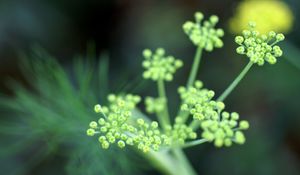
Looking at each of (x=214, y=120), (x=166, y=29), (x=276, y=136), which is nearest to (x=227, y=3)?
(x=166, y=29)

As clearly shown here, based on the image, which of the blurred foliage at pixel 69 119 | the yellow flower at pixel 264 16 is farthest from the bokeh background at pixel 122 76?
the yellow flower at pixel 264 16

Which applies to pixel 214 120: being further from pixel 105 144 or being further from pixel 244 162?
pixel 244 162

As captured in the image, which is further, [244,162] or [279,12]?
[244,162]

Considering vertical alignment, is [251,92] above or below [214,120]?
above

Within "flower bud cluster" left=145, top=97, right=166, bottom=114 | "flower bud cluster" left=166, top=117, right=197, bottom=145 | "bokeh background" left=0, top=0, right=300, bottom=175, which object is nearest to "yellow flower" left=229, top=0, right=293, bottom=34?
"bokeh background" left=0, top=0, right=300, bottom=175

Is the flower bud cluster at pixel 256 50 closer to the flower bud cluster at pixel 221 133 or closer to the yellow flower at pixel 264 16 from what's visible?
the flower bud cluster at pixel 221 133

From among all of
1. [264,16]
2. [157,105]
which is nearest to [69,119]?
[157,105]
